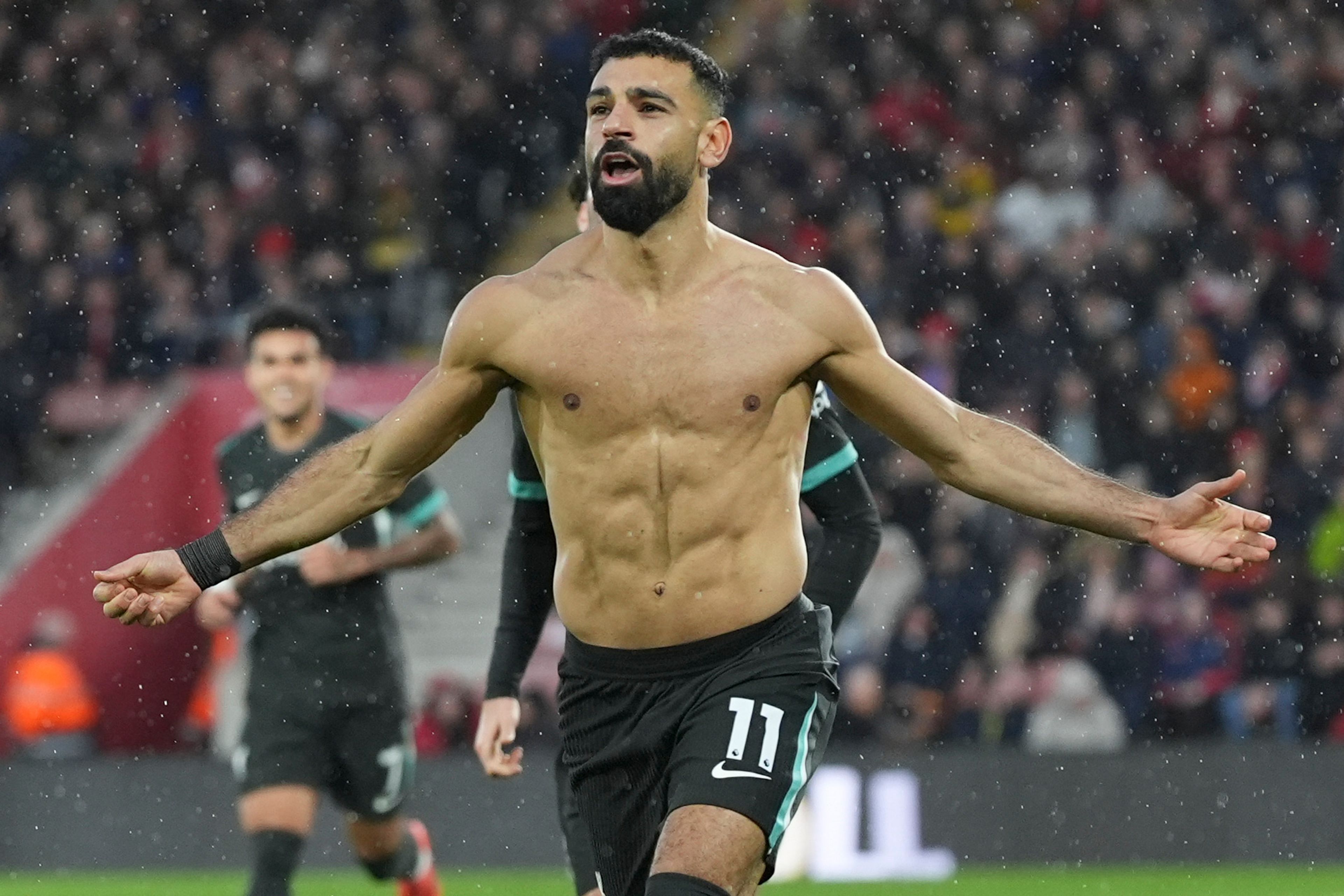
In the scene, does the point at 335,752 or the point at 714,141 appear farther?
the point at 335,752

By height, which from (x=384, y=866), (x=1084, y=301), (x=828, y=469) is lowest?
(x=384, y=866)

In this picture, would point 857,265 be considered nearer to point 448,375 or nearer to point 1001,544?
point 1001,544

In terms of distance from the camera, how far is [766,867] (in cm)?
506

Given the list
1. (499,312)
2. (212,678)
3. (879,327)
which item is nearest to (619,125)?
(499,312)

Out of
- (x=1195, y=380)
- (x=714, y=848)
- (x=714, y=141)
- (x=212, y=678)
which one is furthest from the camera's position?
(x=212, y=678)

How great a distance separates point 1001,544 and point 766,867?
968cm

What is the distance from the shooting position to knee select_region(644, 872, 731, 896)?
185 inches

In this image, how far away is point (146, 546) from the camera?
16.6 meters

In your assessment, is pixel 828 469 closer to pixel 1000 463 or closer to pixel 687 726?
pixel 1000 463

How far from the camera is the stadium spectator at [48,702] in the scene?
49.6 ft

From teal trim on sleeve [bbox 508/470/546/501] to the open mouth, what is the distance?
135cm

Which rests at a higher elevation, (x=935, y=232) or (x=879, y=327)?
(x=935, y=232)

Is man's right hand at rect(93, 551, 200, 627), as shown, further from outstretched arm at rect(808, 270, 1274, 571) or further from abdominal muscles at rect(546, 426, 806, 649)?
outstretched arm at rect(808, 270, 1274, 571)

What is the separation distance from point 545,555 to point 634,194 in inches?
63.5
